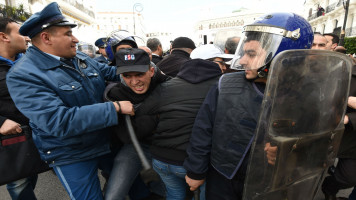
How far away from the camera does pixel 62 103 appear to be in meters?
1.45

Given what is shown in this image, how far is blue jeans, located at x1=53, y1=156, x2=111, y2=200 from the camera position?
168 cm

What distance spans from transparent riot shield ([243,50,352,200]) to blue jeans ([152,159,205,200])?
701mm

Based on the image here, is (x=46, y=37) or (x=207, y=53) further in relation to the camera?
(x=207, y=53)

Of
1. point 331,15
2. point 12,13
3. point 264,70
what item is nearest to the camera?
point 264,70

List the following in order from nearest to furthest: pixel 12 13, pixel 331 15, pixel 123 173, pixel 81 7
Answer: pixel 123 173 < pixel 12 13 < pixel 81 7 < pixel 331 15

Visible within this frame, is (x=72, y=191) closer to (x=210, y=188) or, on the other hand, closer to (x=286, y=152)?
(x=210, y=188)

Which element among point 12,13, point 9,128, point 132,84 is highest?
point 12,13

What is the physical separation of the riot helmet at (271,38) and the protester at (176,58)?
1.57m

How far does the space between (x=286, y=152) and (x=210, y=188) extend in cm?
76

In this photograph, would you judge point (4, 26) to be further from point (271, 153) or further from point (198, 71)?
point (271, 153)

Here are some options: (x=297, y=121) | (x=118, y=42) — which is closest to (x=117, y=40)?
(x=118, y=42)

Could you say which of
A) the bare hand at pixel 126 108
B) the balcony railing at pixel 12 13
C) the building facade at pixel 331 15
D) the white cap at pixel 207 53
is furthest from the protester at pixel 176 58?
the building facade at pixel 331 15

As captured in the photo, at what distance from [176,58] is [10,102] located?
214 centimetres

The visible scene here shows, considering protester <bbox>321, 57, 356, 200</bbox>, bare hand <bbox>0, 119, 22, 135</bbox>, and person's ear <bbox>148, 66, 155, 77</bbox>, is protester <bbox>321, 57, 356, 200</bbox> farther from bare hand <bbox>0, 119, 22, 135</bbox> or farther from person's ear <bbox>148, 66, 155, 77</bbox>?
bare hand <bbox>0, 119, 22, 135</bbox>
